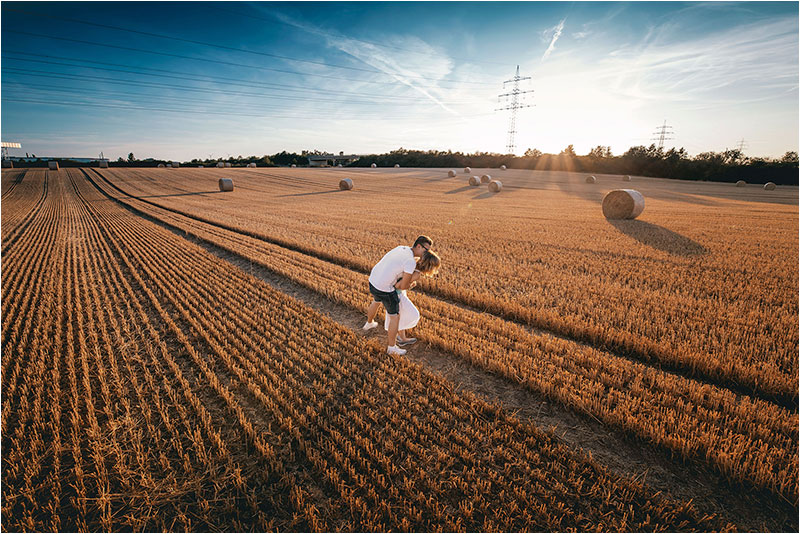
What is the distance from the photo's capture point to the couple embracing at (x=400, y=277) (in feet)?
15.8

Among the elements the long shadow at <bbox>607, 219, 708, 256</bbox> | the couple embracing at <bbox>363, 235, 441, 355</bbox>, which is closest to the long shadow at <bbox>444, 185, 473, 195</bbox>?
the long shadow at <bbox>607, 219, 708, 256</bbox>

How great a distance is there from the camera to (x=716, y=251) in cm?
1108

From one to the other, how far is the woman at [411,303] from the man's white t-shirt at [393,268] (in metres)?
0.12

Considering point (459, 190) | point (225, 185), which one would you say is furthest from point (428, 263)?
point (225, 185)

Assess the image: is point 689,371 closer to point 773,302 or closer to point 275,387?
point 773,302

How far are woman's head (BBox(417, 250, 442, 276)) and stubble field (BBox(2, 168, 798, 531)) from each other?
1411mm

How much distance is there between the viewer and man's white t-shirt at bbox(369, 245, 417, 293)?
4844 millimetres

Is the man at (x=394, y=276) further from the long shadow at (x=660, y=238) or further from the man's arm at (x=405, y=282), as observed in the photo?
the long shadow at (x=660, y=238)

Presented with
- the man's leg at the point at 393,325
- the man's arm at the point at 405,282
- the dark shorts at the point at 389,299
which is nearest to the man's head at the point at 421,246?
the man's arm at the point at 405,282

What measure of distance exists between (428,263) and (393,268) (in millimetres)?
535

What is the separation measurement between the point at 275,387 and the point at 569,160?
76.5 meters

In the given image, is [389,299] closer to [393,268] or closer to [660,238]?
[393,268]

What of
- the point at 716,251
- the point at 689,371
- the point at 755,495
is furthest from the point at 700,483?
the point at 716,251

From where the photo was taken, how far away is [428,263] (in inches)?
187
